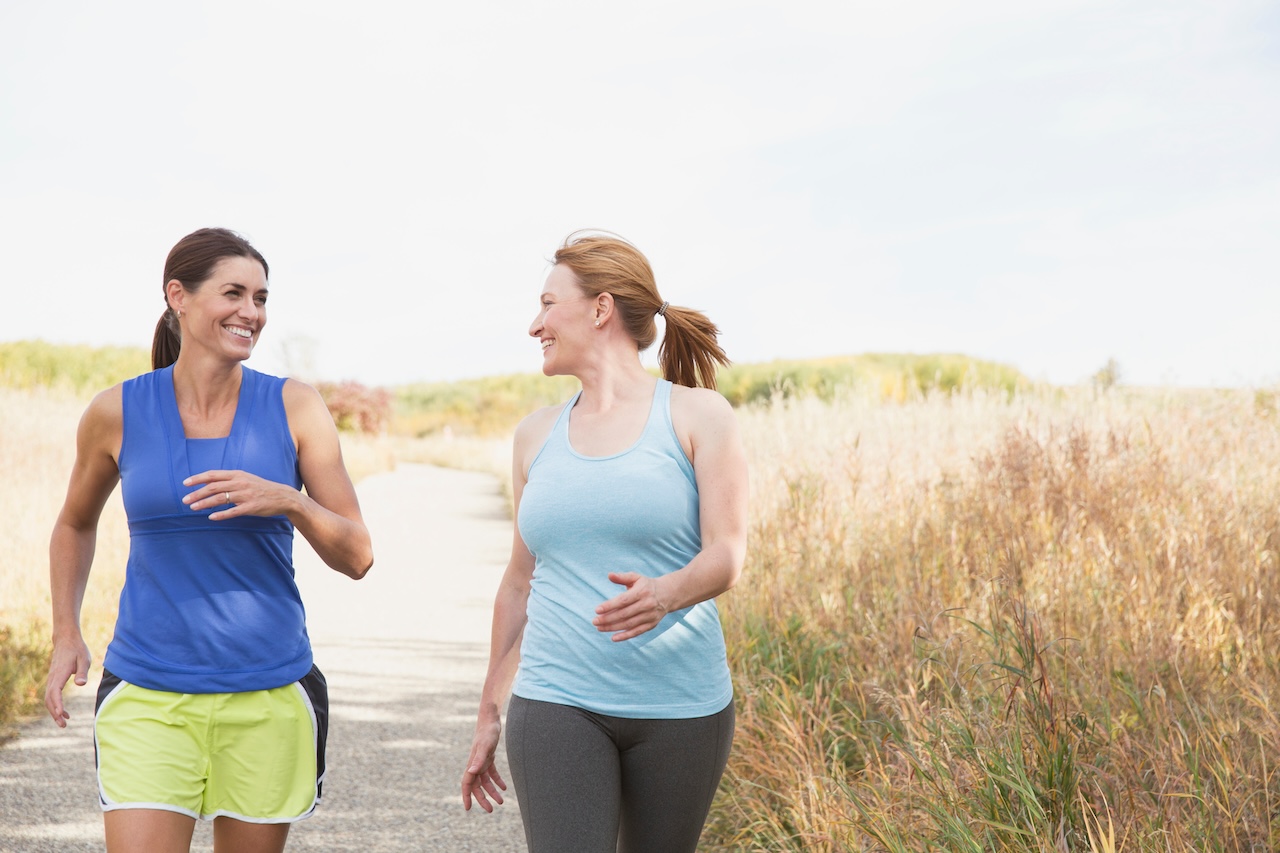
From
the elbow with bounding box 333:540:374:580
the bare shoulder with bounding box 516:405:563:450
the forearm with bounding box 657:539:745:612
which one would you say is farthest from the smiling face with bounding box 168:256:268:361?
the forearm with bounding box 657:539:745:612

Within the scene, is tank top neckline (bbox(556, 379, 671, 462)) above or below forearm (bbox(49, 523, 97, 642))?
above

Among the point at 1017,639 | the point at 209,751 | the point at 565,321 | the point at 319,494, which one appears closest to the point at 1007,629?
the point at 1017,639

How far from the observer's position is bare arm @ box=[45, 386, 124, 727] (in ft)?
9.25

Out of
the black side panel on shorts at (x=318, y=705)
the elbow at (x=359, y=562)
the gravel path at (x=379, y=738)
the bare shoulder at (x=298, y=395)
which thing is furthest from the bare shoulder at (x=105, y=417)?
the gravel path at (x=379, y=738)

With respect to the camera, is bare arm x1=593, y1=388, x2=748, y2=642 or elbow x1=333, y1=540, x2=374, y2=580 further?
elbow x1=333, y1=540, x2=374, y2=580

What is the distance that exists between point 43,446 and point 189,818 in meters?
15.9

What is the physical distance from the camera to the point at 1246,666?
4.59 m

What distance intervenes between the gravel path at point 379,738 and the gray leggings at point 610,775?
7.61ft

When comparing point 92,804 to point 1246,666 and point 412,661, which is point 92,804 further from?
point 1246,666

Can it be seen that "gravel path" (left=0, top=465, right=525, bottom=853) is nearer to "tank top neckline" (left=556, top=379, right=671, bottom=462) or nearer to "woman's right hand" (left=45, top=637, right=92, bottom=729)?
"woman's right hand" (left=45, top=637, right=92, bottom=729)

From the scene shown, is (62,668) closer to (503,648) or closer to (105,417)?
(105,417)

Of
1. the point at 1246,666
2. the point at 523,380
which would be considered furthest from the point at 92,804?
the point at 523,380

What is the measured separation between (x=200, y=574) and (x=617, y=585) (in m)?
1.01

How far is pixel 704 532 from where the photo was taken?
8.05ft
